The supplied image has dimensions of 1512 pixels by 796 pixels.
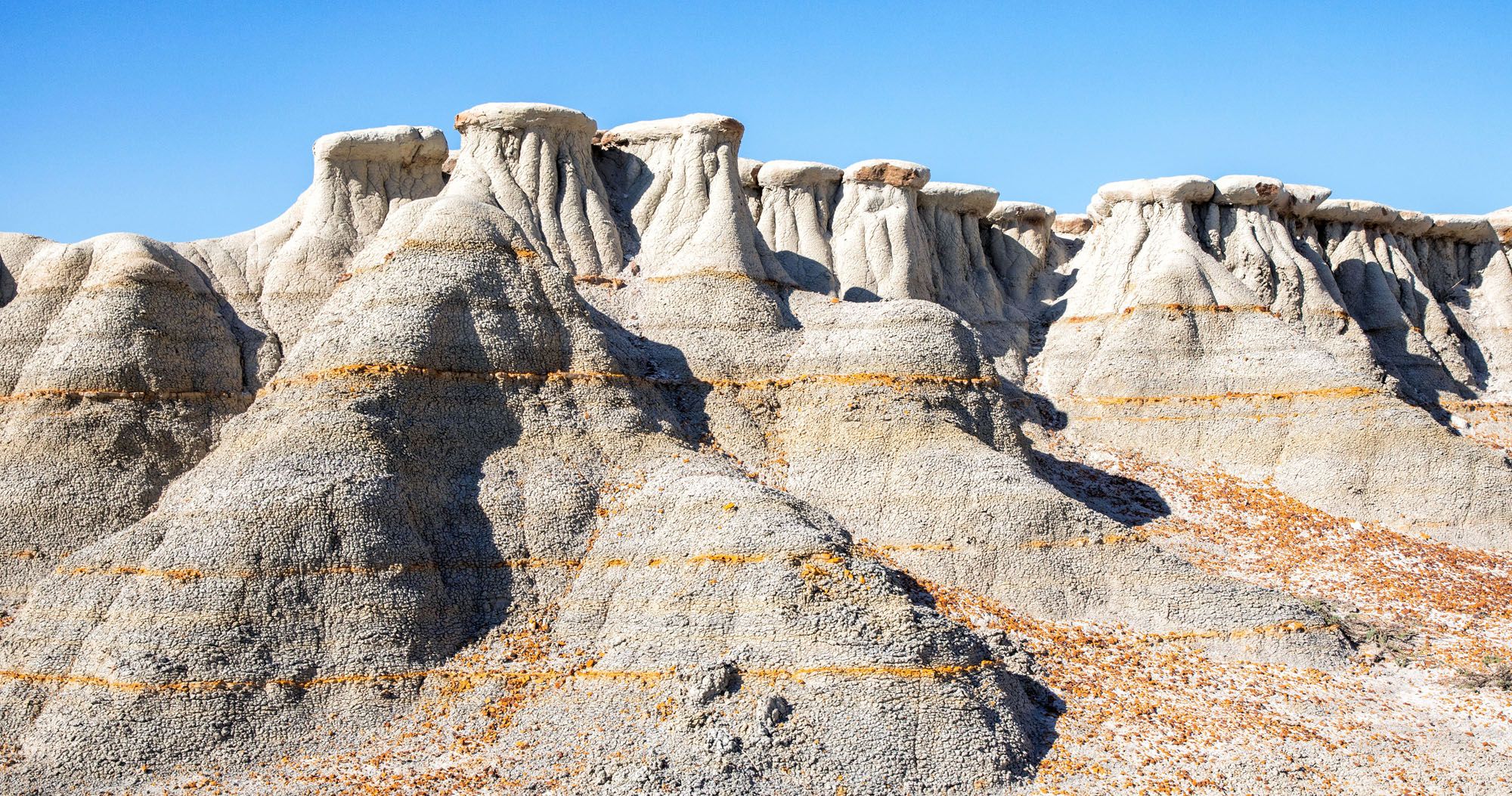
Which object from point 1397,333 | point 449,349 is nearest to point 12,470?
point 449,349

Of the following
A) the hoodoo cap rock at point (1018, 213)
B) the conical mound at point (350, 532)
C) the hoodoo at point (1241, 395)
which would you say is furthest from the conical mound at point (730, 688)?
the hoodoo cap rock at point (1018, 213)

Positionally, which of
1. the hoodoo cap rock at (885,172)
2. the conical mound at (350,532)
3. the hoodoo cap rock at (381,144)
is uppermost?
the hoodoo cap rock at (381,144)

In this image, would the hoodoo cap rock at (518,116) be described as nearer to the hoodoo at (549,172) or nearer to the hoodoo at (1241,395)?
the hoodoo at (549,172)

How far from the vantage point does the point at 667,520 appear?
87.6 feet

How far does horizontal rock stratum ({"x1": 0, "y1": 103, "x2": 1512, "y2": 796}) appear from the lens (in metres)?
23.1

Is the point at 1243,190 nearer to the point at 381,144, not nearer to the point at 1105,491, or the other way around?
the point at 1105,491

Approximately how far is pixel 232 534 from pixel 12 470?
9.43m

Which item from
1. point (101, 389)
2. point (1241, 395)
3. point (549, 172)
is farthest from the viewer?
point (549, 172)

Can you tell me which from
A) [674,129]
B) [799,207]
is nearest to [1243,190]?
[799,207]

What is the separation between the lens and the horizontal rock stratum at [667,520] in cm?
2308

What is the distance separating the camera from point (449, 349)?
29.6 meters

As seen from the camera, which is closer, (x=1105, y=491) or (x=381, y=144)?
(x=1105, y=491)

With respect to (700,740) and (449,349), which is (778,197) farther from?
(700,740)

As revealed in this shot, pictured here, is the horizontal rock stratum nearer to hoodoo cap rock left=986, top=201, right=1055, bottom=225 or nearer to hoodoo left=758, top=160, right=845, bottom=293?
hoodoo left=758, top=160, right=845, bottom=293
